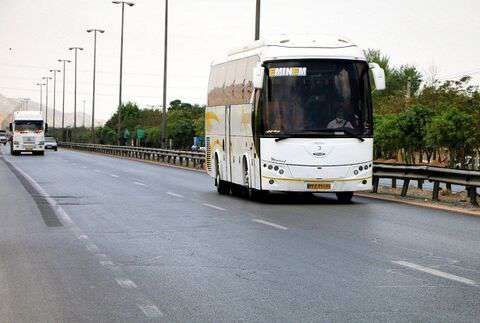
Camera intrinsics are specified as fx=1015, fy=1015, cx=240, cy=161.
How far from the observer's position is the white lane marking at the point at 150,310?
784cm

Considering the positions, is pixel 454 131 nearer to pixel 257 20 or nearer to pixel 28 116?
pixel 257 20

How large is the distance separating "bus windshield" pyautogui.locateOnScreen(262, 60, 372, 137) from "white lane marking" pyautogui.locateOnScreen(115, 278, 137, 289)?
11146 millimetres

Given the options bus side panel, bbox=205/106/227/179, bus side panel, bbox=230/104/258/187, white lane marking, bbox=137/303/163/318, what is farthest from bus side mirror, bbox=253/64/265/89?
white lane marking, bbox=137/303/163/318

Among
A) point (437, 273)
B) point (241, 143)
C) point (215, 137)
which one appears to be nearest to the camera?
point (437, 273)

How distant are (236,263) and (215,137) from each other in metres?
15.2

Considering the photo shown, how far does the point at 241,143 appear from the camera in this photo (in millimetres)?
22719

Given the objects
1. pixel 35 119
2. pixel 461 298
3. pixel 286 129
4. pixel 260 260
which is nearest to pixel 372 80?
pixel 286 129

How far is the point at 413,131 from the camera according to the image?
200 feet

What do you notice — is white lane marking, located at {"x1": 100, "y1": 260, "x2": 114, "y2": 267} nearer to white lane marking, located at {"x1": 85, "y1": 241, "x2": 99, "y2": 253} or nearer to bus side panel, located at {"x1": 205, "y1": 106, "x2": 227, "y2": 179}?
white lane marking, located at {"x1": 85, "y1": 241, "x2": 99, "y2": 253}

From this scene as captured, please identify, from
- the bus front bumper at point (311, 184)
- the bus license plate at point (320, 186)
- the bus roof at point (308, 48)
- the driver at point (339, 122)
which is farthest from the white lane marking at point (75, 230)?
the driver at point (339, 122)

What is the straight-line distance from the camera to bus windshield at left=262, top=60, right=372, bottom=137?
20.8 metres

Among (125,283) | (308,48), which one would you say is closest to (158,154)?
(308,48)

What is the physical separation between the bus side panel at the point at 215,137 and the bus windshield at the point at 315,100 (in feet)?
14.0

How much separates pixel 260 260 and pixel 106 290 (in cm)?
266
